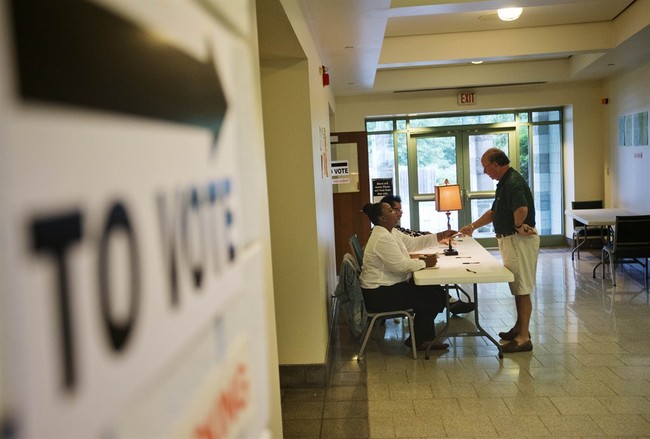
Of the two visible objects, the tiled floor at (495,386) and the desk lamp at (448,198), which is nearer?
the tiled floor at (495,386)

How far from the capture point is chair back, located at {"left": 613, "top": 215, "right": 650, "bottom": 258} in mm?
7195

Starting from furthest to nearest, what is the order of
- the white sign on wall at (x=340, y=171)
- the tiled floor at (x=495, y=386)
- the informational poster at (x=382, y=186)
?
the informational poster at (x=382, y=186) < the white sign on wall at (x=340, y=171) < the tiled floor at (x=495, y=386)

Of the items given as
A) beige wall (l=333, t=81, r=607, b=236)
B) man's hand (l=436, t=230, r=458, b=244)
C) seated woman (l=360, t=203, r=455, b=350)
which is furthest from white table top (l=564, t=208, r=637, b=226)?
seated woman (l=360, t=203, r=455, b=350)

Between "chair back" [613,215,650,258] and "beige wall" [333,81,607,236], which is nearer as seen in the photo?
"chair back" [613,215,650,258]

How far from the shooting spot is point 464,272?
4738 millimetres

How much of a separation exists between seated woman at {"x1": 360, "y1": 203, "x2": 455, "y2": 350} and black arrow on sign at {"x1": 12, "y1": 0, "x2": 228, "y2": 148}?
4.24 m

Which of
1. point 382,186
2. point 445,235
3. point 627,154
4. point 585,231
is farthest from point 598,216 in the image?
point 445,235

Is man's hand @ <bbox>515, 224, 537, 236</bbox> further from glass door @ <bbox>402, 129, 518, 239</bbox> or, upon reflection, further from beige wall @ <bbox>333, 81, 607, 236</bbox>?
glass door @ <bbox>402, 129, 518, 239</bbox>

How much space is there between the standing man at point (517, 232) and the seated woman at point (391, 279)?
606 millimetres

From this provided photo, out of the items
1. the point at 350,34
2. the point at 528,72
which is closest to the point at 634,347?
the point at 350,34

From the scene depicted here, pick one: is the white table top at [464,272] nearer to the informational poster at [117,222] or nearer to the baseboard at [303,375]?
the baseboard at [303,375]

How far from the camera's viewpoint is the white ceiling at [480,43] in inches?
215

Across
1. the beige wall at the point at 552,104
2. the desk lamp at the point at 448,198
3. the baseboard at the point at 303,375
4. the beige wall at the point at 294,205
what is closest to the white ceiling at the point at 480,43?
the beige wall at the point at 552,104

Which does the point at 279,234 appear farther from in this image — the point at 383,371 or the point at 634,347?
the point at 634,347
